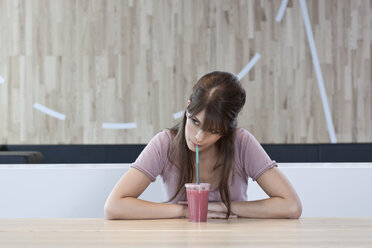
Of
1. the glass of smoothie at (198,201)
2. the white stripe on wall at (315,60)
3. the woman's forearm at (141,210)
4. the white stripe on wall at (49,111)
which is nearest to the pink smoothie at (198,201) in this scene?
the glass of smoothie at (198,201)

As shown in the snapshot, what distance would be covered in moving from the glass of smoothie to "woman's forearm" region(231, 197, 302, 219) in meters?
0.18

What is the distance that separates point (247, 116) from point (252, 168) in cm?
230

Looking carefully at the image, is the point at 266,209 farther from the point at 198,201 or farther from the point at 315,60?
the point at 315,60

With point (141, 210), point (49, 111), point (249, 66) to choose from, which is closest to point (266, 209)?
point (141, 210)

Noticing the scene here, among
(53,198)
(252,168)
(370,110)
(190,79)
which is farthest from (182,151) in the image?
(370,110)

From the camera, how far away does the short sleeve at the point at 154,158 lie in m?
1.70

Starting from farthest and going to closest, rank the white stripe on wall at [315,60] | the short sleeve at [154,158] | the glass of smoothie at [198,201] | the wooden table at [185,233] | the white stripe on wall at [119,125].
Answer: the white stripe on wall at [119,125] → the white stripe on wall at [315,60] → the short sleeve at [154,158] → the glass of smoothie at [198,201] → the wooden table at [185,233]

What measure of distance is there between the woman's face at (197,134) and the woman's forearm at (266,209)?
0.71 feet

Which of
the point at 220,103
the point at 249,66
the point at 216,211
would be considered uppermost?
the point at 249,66

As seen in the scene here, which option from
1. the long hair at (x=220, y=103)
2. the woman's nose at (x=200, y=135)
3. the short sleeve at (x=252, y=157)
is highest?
the long hair at (x=220, y=103)

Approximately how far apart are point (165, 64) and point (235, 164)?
2.37 meters

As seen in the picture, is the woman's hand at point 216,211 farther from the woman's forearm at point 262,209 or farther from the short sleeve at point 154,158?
the short sleeve at point 154,158

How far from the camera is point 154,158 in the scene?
172 centimetres

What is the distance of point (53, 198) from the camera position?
2.38 metres
